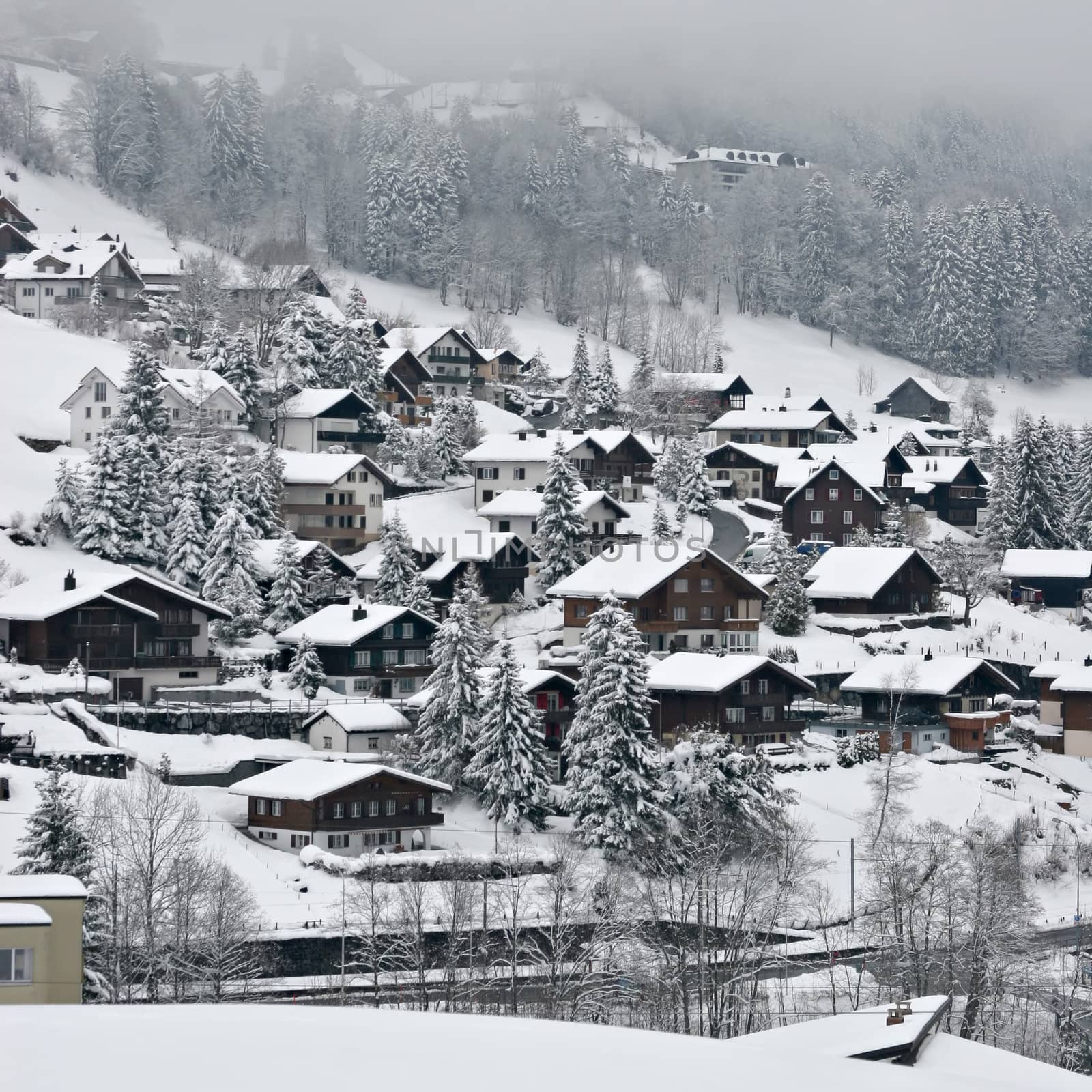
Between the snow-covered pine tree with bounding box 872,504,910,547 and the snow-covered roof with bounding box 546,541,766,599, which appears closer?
the snow-covered roof with bounding box 546,541,766,599

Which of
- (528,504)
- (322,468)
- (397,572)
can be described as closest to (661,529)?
(528,504)

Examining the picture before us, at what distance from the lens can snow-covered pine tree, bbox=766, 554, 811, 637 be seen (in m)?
60.5

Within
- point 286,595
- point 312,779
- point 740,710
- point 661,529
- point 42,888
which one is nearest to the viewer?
point 42,888

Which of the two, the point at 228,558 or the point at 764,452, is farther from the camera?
Answer: the point at 764,452

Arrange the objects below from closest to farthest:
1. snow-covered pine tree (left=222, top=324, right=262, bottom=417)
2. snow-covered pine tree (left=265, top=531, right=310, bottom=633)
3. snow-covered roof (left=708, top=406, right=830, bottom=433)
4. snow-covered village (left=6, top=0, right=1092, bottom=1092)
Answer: snow-covered village (left=6, top=0, right=1092, bottom=1092)
snow-covered pine tree (left=265, top=531, right=310, bottom=633)
snow-covered pine tree (left=222, top=324, right=262, bottom=417)
snow-covered roof (left=708, top=406, right=830, bottom=433)

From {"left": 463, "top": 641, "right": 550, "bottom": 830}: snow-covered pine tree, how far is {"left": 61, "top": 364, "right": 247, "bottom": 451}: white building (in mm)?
24671

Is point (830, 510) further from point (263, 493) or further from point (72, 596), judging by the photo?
point (72, 596)

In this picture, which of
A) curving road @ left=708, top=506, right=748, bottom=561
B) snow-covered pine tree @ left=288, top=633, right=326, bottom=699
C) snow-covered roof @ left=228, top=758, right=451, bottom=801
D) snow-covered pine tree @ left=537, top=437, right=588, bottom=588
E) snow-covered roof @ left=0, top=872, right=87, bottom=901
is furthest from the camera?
curving road @ left=708, top=506, right=748, bottom=561

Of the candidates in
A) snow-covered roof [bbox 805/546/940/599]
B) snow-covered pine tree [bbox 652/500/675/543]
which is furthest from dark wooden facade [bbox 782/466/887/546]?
snow-covered pine tree [bbox 652/500/675/543]

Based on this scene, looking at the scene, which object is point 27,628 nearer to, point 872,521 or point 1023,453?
point 872,521

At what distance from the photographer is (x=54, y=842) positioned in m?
31.9

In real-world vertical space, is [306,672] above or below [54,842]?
above

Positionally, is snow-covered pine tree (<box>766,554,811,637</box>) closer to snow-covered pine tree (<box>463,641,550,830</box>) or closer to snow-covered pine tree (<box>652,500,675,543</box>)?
snow-covered pine tree (<box>652,500,675,543</box>)

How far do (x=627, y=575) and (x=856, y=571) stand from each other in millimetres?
10522
